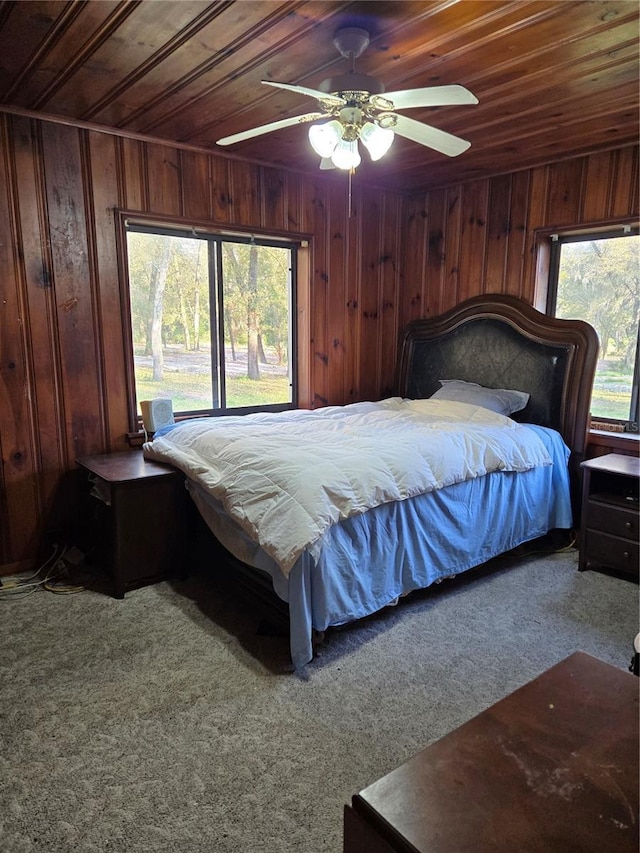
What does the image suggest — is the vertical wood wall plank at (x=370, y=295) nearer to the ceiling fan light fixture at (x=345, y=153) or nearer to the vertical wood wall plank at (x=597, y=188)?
the vertical wood wall plank at (x=597, y=188)

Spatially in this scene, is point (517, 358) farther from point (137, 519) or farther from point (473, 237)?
point (137, 519)

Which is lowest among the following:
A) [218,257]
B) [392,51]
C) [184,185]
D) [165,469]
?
[165,469]

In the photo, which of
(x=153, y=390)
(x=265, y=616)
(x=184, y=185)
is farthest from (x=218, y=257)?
(x=265, y=616)

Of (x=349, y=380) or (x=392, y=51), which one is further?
(x=349, y=380)

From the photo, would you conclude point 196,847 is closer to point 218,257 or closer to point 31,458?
point 31,458

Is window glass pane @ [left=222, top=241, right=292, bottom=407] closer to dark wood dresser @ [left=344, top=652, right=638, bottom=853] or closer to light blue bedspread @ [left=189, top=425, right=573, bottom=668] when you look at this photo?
light blue bedspread @ [left=189, top=425, right=573, bottom=668]

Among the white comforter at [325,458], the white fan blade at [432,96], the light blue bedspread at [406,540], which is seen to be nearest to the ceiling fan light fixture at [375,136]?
the white fan blade at [432,96]

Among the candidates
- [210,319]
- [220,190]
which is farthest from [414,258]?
[210,319]

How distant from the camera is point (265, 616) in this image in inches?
100

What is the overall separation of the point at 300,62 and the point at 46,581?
9.45 feet

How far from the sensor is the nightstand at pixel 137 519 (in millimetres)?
2842

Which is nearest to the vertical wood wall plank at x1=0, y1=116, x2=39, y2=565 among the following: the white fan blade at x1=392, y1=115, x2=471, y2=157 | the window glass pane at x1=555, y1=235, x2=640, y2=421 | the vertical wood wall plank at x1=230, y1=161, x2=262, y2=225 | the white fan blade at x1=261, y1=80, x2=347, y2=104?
the vertical wood wall plank at x1=230, y1=161, x2=262, y2=225

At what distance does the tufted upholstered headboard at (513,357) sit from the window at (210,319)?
1.08 meters

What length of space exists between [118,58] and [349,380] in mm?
2803
